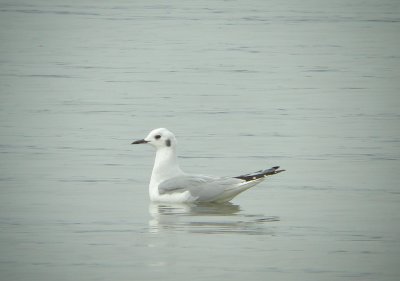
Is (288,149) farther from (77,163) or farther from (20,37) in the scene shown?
(20,37)

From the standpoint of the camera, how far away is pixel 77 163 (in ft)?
42.2

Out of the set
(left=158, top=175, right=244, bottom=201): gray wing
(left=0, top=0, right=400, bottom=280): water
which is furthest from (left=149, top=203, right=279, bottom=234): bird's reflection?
(left=158, top=175, right=244, bottom=201): gray wing

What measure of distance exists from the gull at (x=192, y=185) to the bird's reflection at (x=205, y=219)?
8 cm

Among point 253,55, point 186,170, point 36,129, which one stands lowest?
point 186,170

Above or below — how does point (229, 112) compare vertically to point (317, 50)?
below

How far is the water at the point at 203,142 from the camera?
9078 millimetres

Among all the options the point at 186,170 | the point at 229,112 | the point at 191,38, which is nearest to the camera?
the point at 186,170

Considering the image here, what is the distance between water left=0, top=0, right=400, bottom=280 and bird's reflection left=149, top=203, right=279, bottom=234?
0.03m

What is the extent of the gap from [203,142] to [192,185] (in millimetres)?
3058

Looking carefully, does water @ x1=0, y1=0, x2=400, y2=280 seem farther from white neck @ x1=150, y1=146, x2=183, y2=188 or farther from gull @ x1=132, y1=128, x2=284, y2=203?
white neck @ x1=150, y1=146, x2=183, y2=188

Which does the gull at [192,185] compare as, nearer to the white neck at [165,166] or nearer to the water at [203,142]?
the white neck at [165,166]

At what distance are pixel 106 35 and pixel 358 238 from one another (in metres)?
16.9

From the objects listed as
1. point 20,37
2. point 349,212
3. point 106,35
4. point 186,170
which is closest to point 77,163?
point 186,170

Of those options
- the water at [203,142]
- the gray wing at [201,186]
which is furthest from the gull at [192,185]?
the water at [203,142]
